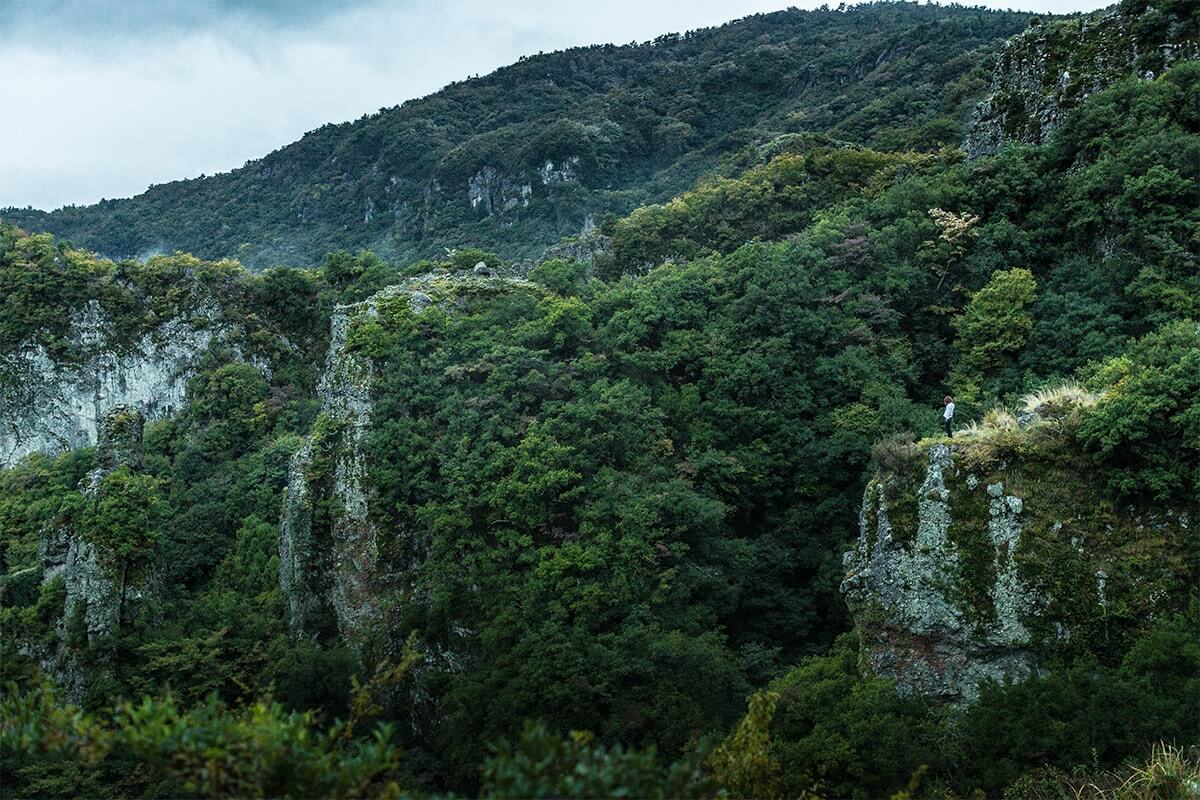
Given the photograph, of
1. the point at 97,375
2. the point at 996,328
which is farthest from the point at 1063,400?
the point at 97,375

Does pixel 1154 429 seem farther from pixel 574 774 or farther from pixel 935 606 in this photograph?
pixel 574 774

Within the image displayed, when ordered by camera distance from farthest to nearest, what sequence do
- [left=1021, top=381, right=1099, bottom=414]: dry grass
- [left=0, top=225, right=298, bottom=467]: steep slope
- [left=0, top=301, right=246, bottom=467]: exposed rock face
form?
[left=0, top=301, right=246, bottom=467]: exposed rock face → [left=0, top=225, right=298, bottom=467]: steep slope → [left=1021, top=381, right=1099, bottom=414]: dry grass

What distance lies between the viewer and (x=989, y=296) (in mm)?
18938

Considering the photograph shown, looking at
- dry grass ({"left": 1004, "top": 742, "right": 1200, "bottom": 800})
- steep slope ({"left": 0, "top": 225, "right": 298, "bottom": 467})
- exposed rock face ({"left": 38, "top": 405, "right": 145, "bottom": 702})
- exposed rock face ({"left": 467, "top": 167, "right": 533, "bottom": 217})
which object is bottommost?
dry grass ({"left": 1004, "top": 742, "right": 1200, "bottom": 800})

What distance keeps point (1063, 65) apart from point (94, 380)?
42.3m

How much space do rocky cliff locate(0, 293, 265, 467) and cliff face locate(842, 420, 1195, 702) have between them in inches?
1371

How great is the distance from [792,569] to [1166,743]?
340 inches

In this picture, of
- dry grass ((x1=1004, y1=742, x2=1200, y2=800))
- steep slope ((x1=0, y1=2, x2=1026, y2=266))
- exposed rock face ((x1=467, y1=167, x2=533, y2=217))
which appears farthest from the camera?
exposed rock face ((x1=467, y1=167, x2=533, y2=217))

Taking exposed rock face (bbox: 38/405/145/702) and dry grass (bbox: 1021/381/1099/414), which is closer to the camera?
dry grass (bbox: 1021/381/1099/414)

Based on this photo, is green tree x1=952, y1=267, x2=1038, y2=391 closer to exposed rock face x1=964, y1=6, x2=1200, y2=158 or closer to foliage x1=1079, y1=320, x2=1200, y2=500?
foliage x1=1079, y1=320, x2=1200, y2=500

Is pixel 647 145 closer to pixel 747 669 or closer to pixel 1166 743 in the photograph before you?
pixel 747 669

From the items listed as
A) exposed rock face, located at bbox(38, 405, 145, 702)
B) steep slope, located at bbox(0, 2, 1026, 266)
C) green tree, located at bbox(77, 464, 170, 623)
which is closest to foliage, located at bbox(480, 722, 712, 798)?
exposed rock face, located at bbox(38, 405, 145, 702)

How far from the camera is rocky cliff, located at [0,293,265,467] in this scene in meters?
37.0

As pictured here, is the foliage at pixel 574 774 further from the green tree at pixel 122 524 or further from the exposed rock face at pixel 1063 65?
the exposed rock face at pixel 1063 65
